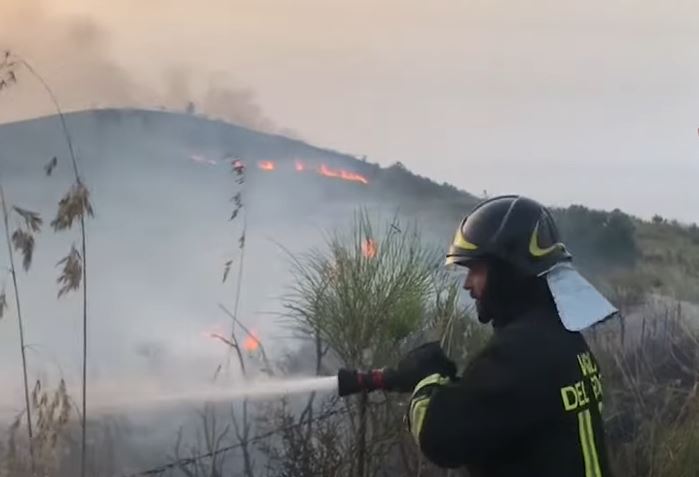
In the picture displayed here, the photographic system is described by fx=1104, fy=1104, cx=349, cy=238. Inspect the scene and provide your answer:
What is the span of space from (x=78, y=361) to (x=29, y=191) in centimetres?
90

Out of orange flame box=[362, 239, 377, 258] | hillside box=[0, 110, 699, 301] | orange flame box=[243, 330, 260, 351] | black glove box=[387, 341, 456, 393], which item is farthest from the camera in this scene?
hillside box=[0, 110, 699, 301]

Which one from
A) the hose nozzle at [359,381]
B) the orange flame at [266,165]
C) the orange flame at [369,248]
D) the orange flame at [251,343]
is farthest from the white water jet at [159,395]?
the hose nozzle at [359,381]

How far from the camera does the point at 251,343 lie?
570cm

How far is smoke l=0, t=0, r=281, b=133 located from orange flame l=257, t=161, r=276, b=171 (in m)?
0.23

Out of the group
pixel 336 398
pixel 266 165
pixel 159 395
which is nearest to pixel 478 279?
pixel 336 398

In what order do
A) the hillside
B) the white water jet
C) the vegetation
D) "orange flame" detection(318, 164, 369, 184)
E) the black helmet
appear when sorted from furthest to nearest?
"orange flame" detection(318, 164, 369, 184) < the hillside < the white water jet < the vegetation < the black helmet

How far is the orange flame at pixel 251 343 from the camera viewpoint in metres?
5.68

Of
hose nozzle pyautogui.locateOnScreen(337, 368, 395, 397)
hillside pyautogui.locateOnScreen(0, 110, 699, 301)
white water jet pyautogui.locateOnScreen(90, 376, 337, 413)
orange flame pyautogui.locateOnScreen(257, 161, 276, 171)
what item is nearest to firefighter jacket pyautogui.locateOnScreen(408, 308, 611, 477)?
hose nozzle pyautogui.locateOnScreen(337, 368, 395, 397)

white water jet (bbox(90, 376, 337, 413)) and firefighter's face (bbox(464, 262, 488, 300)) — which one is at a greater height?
firefighter's face (bbox(464, 262, 488, 300))

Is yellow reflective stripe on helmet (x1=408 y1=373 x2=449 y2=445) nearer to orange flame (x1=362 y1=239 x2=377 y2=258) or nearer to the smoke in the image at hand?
orange flame (x1=362 y1=239 x2=377 y2=258)

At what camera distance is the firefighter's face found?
2.97 m

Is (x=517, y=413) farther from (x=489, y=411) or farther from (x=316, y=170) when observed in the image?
(x=316, y=170)

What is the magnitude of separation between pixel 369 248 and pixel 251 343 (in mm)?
1107

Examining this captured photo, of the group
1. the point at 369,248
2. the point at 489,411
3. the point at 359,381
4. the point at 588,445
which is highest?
the point at 369,248
